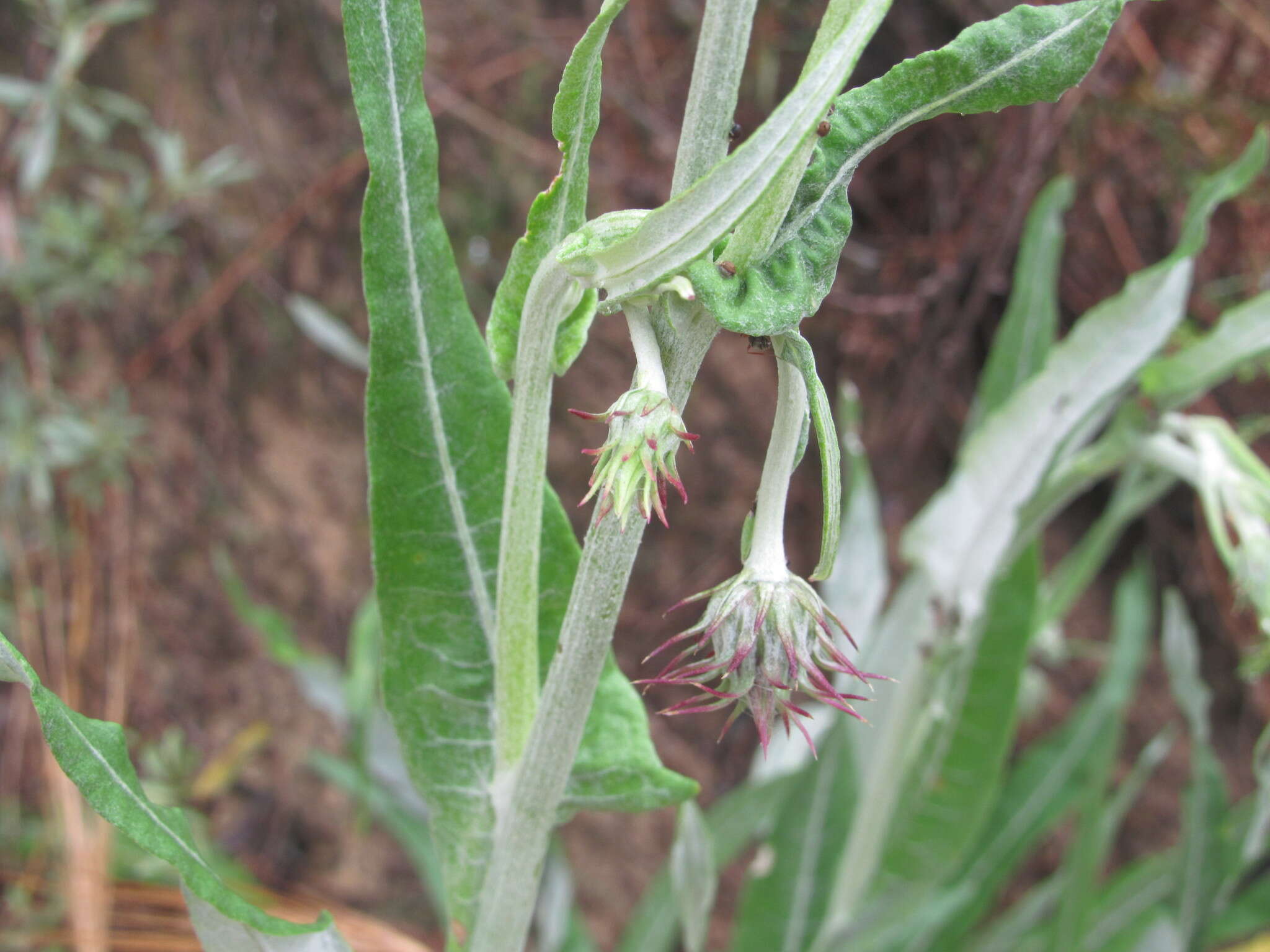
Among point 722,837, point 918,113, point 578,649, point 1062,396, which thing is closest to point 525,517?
point 578,649

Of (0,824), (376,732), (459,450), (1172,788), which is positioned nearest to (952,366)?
(1172,788)

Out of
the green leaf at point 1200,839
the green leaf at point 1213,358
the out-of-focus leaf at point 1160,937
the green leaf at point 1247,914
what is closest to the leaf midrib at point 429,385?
the green leaf at point 1213,358

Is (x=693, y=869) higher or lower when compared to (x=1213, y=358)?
lower

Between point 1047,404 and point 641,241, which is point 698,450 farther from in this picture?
point 641,241

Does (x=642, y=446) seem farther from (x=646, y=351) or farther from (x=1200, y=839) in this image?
(x=1200, y=839)

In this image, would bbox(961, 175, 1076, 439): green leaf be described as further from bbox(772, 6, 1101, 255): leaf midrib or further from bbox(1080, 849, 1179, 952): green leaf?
bbox(1080, 849, 1179, 952): green leaf

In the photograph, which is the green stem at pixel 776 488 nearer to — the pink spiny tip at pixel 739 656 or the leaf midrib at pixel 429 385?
the pink spiny tip at pixel 739 656
